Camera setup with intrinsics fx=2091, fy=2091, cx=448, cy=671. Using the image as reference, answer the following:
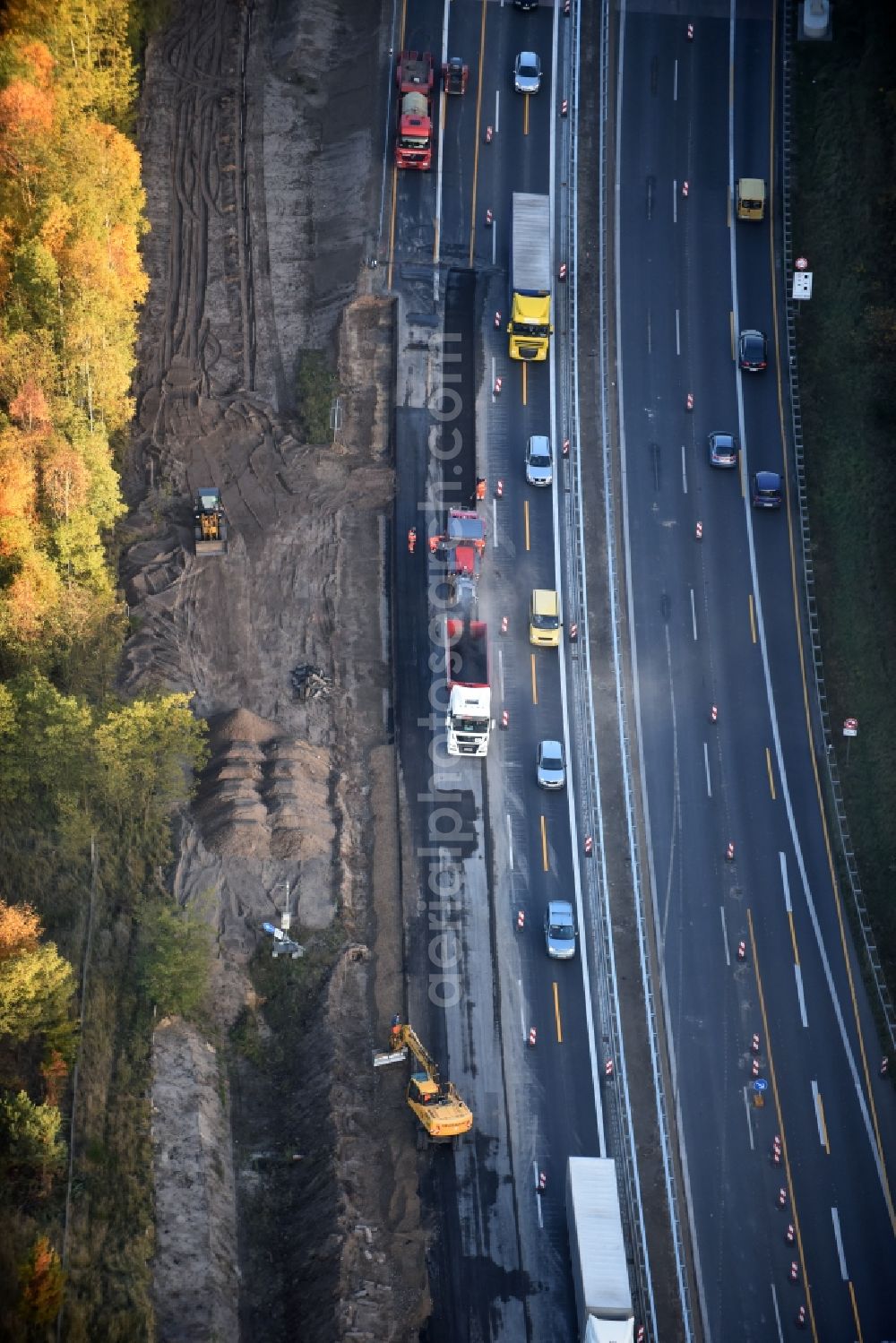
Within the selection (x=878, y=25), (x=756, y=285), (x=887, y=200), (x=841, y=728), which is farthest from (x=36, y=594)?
(x=878, y=25)

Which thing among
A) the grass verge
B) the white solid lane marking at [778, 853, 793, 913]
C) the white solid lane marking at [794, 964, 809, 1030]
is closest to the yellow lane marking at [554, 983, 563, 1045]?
the white solid lane marking at [794, 964, 809, 1030]

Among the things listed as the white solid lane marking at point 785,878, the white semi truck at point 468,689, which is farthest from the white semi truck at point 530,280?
the white solid lane marking at point 785,878

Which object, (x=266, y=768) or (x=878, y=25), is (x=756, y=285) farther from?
(x=266, y=768)

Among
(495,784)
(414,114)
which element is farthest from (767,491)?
(414,114)

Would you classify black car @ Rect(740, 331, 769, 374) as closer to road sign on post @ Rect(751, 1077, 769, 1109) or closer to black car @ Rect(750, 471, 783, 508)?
black car @ Rect(750, 471, 783, 508)

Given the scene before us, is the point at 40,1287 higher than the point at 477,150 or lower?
lower

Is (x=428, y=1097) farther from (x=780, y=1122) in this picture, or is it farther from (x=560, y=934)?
(x=780, y=1122)
